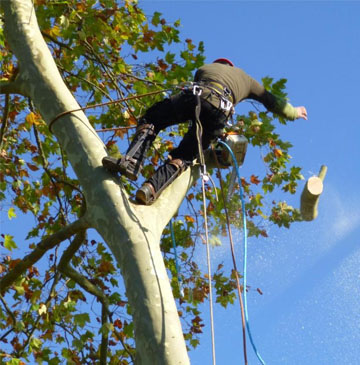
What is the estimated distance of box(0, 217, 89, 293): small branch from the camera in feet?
14.4

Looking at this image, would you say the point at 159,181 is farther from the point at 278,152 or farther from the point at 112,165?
the point at 278,152

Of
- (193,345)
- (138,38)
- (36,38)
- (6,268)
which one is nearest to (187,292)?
(193,345)

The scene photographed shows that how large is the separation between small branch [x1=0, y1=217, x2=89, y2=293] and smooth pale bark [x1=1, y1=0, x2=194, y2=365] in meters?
0.31

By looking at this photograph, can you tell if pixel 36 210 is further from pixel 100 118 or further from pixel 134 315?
pixel 134 315

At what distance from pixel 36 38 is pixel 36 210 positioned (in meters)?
4.20

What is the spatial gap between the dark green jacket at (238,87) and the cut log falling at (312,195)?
3.16 ft

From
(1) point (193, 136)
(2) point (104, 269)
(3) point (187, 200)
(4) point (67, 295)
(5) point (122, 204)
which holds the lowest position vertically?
(5) point (122, 204)

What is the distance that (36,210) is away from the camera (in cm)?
856

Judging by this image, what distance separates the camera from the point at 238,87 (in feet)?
18.0

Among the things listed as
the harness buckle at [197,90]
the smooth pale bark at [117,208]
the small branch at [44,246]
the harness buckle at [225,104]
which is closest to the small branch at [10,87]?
the smooth pale bark at [117,208]

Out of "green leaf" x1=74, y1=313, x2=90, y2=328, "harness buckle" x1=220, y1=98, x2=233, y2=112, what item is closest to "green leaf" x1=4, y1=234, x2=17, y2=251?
"green leaf" x1=74, y1=313, x2=90, y2=328

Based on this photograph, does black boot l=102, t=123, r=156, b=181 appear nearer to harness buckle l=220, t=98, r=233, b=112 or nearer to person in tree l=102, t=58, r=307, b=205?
person in tree l=102, t=58, r=307, b=205

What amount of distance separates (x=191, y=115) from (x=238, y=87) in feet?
1.94

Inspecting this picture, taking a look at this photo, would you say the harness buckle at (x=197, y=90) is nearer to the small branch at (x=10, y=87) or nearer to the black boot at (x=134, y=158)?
the black boot at (x=134, y=158)
